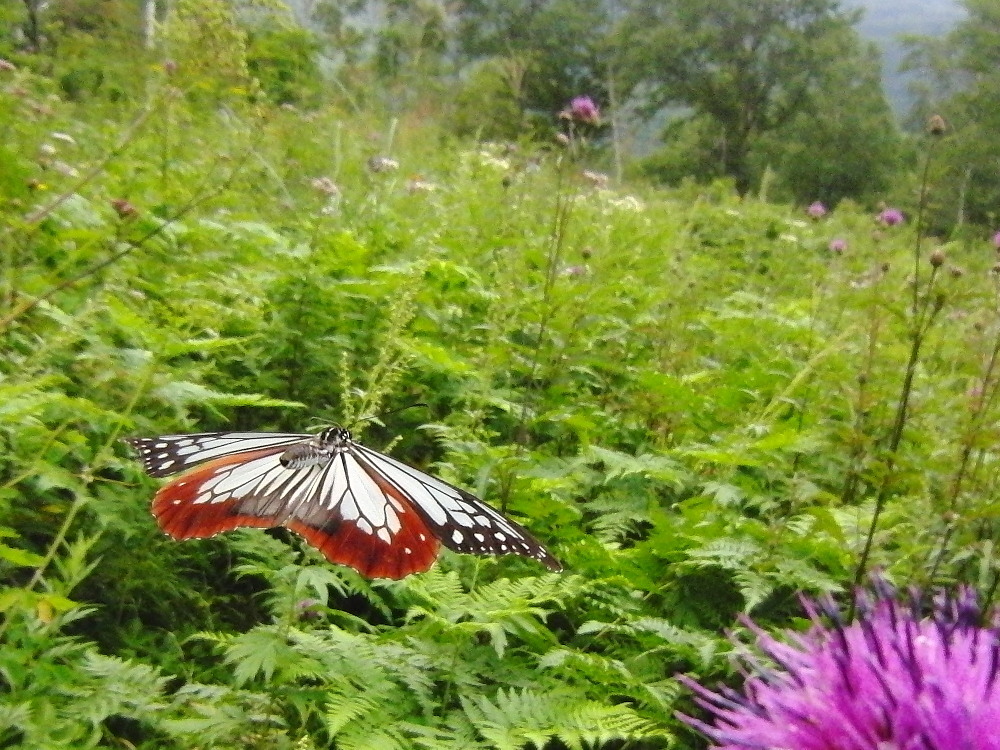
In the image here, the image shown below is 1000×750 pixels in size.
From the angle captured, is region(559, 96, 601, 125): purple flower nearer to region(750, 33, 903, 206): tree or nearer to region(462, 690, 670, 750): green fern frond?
region(462, 690, 670, 750): green fern frond

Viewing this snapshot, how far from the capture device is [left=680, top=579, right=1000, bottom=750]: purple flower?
0.84 meters

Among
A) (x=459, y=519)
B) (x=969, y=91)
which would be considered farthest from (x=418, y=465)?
(x=969, y=91)

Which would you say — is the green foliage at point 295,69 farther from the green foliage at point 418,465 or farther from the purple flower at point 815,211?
the green foliage at point 418,465

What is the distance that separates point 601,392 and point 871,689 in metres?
2.71

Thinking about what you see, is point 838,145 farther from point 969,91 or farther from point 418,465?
point 418,465

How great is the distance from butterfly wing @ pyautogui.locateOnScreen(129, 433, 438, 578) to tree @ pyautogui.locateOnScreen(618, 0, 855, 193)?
32.4 metres

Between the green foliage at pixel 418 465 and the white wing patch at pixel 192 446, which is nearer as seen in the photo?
the green foliage at pixel 418 465

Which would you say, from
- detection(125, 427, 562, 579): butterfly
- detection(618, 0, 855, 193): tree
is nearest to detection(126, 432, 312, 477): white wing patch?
detection(125, 427, 562, 579): butterfly

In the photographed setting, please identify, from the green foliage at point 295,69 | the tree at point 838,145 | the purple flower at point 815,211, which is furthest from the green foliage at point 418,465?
the tree at point 838,145

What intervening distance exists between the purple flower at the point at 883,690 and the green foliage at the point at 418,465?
0.62 meters

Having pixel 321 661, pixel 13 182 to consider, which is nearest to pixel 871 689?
pixel 321 661

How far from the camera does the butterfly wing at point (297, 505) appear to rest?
166cm

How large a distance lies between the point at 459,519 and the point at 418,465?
1.21 metres

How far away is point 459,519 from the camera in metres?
1.83
